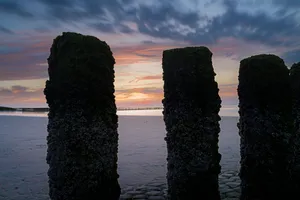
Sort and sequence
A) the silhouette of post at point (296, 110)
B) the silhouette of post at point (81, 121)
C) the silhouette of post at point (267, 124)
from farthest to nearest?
the silhouette of post at point (296, 110) < the silhouette of post at point (267, 124) < the silhouette of post at point (81, 121)

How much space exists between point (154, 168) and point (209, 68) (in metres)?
9.91

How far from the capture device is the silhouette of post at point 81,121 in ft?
22.3

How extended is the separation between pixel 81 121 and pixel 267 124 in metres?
4.24

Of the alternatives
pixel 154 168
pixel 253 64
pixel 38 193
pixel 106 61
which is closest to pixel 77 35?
pixel 106 61

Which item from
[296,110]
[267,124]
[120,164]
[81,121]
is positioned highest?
[296,110]

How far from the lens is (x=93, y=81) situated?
6.95 m

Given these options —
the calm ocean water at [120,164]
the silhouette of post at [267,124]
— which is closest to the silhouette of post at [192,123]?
the silhouette of post at [267,124]

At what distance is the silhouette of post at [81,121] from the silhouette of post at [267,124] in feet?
10.8

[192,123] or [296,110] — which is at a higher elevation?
[296,110]

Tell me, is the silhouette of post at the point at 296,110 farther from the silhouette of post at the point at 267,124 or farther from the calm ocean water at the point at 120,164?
the calm ocean water at the point at 120,164

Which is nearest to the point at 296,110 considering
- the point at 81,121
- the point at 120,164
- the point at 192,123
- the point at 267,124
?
the point at 267,124

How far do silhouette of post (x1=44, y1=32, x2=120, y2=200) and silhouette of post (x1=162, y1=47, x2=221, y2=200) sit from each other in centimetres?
155

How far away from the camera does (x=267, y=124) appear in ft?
26.3

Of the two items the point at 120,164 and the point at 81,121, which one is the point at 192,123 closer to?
the point at 81,121
